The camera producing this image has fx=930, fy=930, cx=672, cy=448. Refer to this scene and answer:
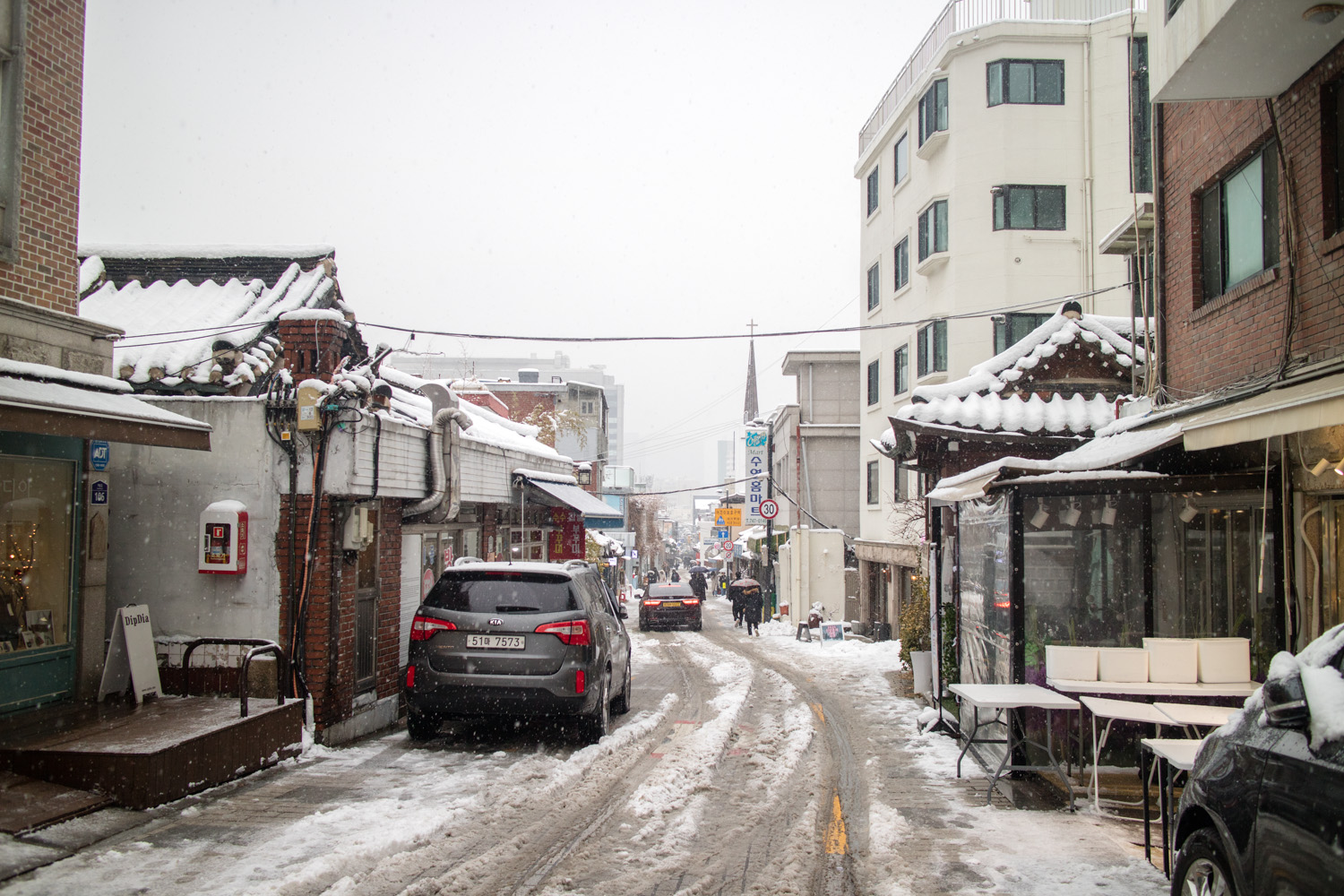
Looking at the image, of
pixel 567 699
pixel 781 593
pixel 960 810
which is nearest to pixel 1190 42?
pixel 960 810

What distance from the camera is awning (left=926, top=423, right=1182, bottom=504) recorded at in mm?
7688

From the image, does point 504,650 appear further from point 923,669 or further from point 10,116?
point 10,116

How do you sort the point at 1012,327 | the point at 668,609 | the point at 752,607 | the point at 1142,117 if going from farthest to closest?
1. the point at 668,609
2. the point at 752,607
3. the point at 1012,327
4. the point at 1142,117

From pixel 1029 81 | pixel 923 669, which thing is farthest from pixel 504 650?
pixel 1029 81

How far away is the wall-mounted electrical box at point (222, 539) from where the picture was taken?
29.1 feet

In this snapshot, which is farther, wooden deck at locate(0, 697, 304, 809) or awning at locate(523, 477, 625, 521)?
awning at locate(523, 477, 625, 521)

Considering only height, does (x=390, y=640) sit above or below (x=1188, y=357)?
below

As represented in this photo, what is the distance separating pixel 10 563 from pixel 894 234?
22943 millimetres

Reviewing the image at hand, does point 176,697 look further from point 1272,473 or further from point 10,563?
point 1272,473

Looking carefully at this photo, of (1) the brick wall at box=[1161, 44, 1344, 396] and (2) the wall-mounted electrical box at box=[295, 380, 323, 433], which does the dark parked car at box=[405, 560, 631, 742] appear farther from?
(1) the brick wall at box=[1161, 44, 1344, 396]

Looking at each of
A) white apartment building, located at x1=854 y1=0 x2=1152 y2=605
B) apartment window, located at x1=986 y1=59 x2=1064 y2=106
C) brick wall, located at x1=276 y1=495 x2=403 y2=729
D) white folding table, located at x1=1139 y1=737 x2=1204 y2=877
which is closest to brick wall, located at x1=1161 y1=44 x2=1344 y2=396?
white folding table, located at x1=1139 y1=737 x2=1204 y2=877

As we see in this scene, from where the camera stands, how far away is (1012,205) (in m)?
22.0

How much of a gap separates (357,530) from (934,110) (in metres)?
19.4

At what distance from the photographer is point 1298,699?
353 centimetres
